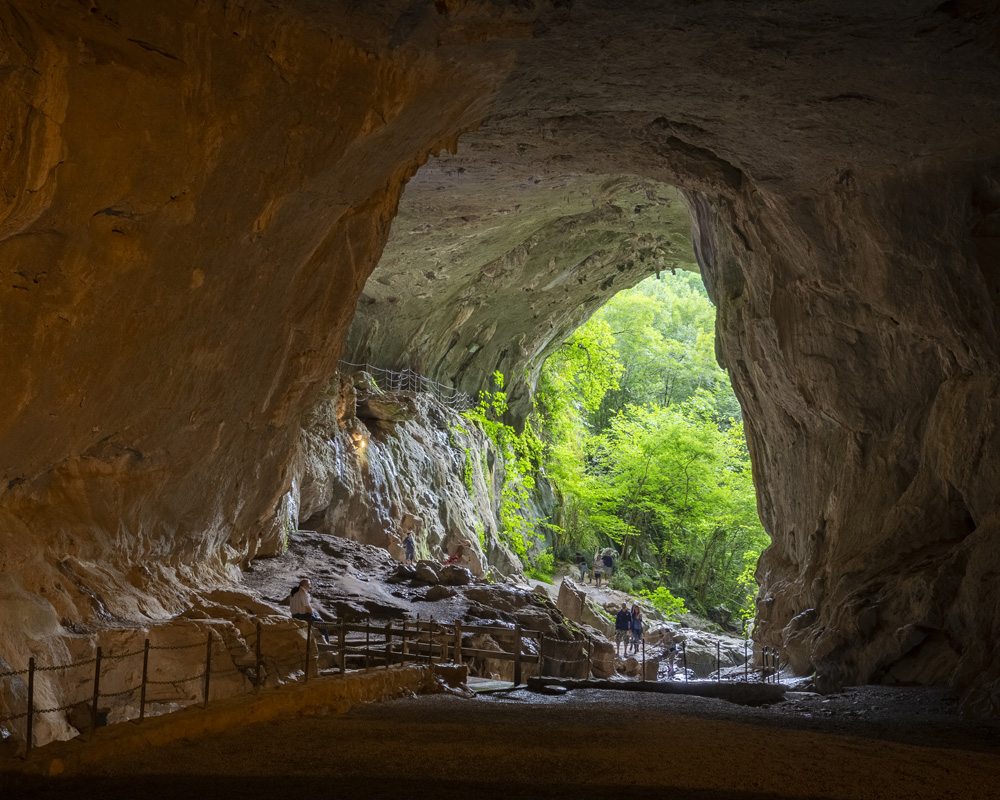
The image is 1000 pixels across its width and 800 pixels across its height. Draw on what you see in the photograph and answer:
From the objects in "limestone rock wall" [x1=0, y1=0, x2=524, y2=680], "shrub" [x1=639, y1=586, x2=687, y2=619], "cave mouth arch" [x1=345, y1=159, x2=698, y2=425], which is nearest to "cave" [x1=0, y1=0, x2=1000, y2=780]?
"limestone rock wall" [x1=0, y1=0, x2=524, y2=680]

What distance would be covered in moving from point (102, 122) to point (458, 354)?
24.2 metres

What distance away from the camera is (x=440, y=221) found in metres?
20.4

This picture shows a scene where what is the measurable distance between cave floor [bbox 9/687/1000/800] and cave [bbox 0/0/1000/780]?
3.07m

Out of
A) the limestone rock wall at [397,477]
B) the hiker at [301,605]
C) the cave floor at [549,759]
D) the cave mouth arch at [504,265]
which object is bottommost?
the cave floor at [549,759]

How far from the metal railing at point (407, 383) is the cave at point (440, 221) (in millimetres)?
8541

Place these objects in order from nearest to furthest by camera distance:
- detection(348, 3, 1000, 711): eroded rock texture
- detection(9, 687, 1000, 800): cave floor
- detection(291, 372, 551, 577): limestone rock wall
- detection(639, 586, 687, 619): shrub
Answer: detection(9, 687, 1000, 800): cave floor < detection(348, 3, 1000, 711): eroded rock texture < detection(291, 372, 551, 577): limestone rock wall < detection(639, 586, 687, 619): shrub

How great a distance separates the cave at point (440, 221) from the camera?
24.4 feet

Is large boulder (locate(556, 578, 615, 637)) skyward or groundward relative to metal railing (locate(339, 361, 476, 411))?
groundward

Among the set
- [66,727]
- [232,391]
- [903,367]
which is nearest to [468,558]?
[903,367]

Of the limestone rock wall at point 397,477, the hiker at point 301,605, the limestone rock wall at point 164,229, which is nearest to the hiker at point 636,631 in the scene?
the limestone rock wall at point 397,477

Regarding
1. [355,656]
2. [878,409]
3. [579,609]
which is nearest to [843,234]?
[878,409]

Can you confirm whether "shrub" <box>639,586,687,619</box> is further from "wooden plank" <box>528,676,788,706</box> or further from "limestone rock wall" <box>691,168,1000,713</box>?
"wooden plank" <box>528,676,788,706</box>

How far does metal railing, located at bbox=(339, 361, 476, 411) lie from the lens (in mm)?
27828

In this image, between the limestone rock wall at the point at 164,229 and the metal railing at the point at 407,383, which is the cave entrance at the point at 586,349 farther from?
the limestone rock wall at the point at 164,229
